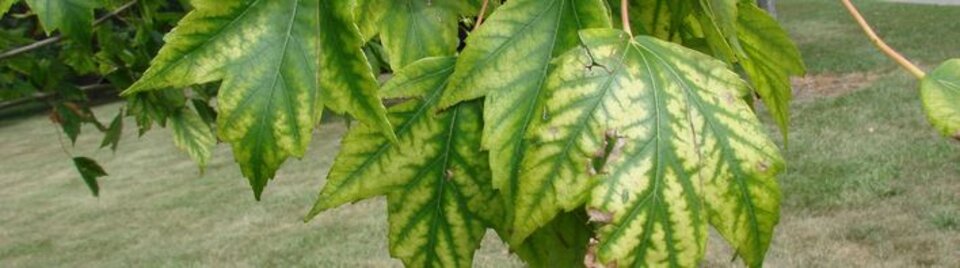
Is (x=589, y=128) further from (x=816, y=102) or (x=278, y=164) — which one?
Result: (x=816, y=102)

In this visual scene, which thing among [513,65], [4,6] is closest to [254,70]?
[513,65]

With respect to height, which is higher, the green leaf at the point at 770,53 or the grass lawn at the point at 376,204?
the green leaf at the point at 770,53

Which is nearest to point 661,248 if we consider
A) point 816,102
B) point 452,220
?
point 452,220

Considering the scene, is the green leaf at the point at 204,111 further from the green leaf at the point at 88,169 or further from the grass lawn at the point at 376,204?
the grass lawn at the point at 376,204

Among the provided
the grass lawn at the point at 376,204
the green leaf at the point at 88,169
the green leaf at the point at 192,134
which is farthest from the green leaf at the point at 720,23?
the grass lawn at the point at 376,204

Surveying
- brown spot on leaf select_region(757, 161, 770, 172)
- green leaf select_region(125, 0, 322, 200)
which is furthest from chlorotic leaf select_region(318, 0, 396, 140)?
brown spot on leaf select_region(757, 161, 770, 172)
